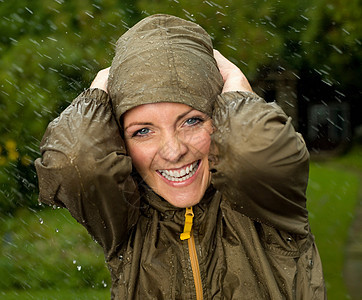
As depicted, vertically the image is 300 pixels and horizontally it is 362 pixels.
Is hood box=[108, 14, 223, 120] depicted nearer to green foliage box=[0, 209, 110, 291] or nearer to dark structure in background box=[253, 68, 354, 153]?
green foliage box=[0, 209, 110, 291]

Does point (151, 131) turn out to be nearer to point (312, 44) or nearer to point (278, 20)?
point (278, 20)

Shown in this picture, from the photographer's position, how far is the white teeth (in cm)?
306

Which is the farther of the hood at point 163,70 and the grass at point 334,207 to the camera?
the grass at point 334,207

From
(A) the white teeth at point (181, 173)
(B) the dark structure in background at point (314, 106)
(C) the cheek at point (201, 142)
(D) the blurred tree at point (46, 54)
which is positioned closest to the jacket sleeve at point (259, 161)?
(C) the cheek at point (201, 142)

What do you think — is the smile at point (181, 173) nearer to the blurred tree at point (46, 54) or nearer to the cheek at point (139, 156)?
the cheek at point (139, 156)

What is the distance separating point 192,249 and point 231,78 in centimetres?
88

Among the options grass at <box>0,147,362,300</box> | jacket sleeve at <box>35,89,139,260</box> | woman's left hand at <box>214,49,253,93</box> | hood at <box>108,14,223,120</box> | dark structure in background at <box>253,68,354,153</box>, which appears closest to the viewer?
jacket sleeve at <box>35,89,139,260</box>

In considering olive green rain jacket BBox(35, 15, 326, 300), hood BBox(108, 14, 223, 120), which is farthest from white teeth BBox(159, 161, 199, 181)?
hood BBox(108, 14, 223, 120)

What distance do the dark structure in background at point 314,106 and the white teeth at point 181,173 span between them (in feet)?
20.9

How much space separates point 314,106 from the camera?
12.5 meters

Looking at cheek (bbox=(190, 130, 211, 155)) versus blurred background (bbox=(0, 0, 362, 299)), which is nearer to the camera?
cheek (bbox=(190, 130, 211, 155))

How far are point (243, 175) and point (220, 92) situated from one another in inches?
25.3

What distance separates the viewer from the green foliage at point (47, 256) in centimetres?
712

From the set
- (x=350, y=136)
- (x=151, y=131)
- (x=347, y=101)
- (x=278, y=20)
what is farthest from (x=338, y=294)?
(x=350, y=136)
